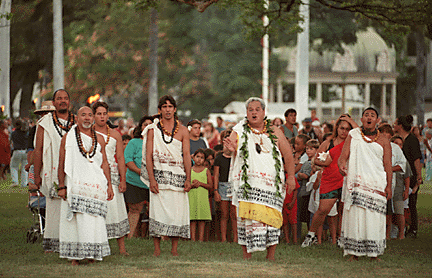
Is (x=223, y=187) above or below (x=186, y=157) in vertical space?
below

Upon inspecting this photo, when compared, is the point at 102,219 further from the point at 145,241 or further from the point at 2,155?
the point at 2,155

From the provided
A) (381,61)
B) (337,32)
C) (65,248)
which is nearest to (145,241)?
(65,248)

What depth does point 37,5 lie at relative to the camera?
36.8 metres

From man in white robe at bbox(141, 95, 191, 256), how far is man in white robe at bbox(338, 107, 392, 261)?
2.16 metres

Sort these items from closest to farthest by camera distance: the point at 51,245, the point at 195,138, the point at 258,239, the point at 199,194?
1. the point at 258,239
2. the point at 51,245
3. the point at 199,194
4. the point at 195,138

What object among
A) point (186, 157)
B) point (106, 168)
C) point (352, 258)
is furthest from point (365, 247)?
point (106, 168)

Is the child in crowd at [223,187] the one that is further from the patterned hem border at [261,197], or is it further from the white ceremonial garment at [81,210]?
the white ceremonial garment at [81,210]

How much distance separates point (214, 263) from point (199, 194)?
2755 millimetres

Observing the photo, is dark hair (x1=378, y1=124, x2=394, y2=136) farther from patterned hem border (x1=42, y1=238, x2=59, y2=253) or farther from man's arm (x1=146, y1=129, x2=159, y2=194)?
patterned hem border (x1=42, y1=238, x2=59, y2=253)

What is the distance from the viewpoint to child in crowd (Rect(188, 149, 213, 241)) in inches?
441

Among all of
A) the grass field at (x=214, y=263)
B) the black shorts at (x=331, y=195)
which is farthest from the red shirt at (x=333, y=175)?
the grass field at (x=214, y=263)

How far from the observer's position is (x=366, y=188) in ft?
29.8

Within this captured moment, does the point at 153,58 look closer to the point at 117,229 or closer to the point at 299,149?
the point at 299,149

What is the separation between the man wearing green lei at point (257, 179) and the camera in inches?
337
